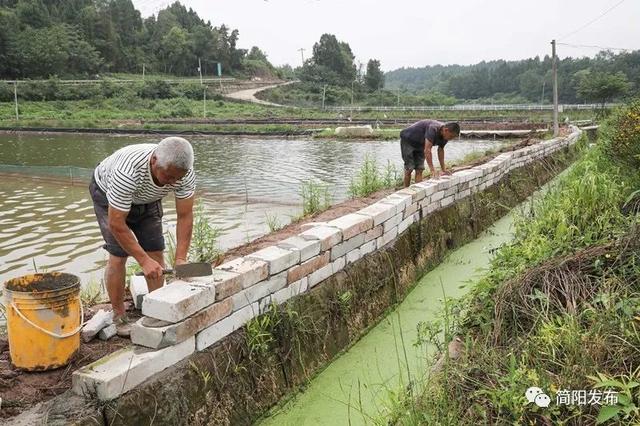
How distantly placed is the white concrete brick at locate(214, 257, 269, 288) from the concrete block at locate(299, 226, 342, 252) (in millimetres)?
610

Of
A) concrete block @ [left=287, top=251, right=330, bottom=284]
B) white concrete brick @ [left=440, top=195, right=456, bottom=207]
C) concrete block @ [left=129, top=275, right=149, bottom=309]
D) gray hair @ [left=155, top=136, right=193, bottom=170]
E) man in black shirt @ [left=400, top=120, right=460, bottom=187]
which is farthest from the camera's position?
man in black shirt @ [left=400, top=120, right=460, bottom=187]

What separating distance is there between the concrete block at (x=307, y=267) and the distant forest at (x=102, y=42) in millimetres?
63468

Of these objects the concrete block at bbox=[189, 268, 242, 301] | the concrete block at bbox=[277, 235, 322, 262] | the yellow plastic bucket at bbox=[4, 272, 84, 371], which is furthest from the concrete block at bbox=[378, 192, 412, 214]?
the yellow plastic bucket at bbox=[4, 272, 84, 371]

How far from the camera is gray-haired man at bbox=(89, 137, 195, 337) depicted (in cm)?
266

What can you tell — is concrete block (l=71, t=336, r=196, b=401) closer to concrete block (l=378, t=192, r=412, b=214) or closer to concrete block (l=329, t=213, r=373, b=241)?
concrete block (l=329, t=213, r=373, b=241)

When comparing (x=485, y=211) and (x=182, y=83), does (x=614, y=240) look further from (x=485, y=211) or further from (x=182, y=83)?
(x=182, y=83)

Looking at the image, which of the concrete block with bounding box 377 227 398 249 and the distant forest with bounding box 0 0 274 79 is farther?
the distant forest with bounding box 0 0 274 79

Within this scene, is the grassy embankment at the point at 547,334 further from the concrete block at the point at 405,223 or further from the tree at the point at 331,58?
the tree at the point at 331,58

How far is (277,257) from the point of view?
3.09 meters

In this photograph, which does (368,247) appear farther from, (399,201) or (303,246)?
(303,246)

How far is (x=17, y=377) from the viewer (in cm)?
236

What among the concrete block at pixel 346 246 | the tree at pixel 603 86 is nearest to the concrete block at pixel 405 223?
the concrete block at pixel 346 246

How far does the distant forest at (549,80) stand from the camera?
114ft

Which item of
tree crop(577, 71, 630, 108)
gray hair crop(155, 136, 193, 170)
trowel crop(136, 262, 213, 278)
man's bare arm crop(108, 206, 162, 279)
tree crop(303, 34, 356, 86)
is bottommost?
trowel crop(136, 262, 213, 278)
